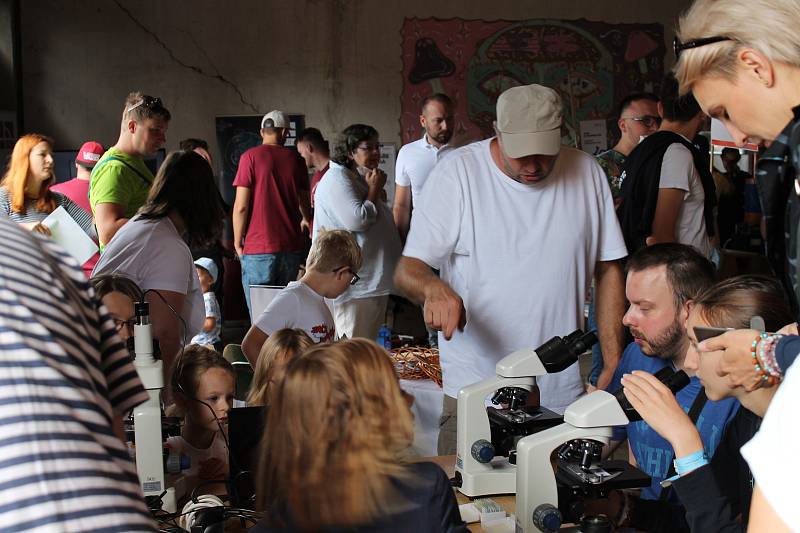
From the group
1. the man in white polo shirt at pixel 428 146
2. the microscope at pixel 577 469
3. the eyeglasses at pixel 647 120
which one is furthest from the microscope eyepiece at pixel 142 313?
the man in white polo shirt at pixel 428 146

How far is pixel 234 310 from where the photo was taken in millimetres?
6805

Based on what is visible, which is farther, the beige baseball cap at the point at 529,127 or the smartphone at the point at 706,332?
the beige baseball cap at the point at 529,127

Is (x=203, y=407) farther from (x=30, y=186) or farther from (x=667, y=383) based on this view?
(x=30, y=186)

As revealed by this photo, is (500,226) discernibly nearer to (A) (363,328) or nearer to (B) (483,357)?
(B) (483,357)

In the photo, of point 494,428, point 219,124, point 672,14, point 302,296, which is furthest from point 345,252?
point 672,14

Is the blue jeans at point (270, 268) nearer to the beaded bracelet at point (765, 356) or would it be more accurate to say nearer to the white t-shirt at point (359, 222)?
the white t-shirt at point (359, 222)

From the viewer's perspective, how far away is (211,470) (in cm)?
224

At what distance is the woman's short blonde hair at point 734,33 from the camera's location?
1162mm

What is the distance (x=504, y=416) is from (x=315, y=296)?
4.34 ft

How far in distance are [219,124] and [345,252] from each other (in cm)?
501

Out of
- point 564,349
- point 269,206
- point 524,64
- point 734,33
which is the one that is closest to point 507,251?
point 564,349

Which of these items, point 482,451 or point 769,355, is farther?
point 482,451

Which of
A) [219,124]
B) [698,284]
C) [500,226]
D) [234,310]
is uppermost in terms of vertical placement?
[219,124]

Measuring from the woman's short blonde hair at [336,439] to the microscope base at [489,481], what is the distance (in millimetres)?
571
